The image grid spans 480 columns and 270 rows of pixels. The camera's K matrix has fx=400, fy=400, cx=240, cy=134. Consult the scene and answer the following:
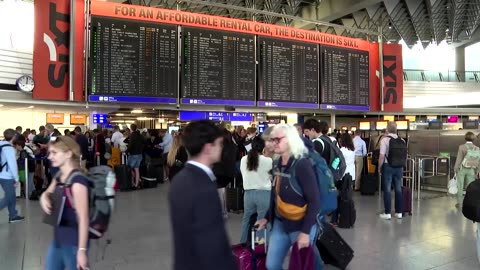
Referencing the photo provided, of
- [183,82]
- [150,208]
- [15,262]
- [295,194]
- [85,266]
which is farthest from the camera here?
[183,82]

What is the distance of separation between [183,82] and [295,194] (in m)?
6.77

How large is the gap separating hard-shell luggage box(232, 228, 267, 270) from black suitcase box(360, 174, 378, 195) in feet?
22.8

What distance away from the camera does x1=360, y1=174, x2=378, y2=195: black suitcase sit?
10016 mm

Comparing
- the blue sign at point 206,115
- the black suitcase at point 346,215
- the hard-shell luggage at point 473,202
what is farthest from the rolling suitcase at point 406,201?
the blue sign at point 206,115

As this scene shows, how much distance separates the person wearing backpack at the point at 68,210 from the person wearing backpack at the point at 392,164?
5590 mm

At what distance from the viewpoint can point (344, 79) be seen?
1164 cm

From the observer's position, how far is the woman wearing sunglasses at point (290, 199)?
287cm

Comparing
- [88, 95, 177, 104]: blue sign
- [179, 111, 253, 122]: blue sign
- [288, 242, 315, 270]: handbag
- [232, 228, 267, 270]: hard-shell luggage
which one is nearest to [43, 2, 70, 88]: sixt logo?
[88, 95, 177, 104]: blue sign

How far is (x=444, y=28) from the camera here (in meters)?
23.8

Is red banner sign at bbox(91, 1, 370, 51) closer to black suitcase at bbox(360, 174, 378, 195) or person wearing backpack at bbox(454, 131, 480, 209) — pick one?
black suitcase at bbox(360, 174, 378, 195)

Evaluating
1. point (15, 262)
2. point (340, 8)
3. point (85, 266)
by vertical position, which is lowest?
point (15, 262)

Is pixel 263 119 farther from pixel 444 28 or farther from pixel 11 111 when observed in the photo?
pixel 444 28

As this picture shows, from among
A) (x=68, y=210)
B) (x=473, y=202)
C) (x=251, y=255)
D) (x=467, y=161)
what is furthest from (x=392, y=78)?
(x=68, y=210)

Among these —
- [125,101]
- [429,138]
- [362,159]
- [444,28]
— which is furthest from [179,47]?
[444,28]
